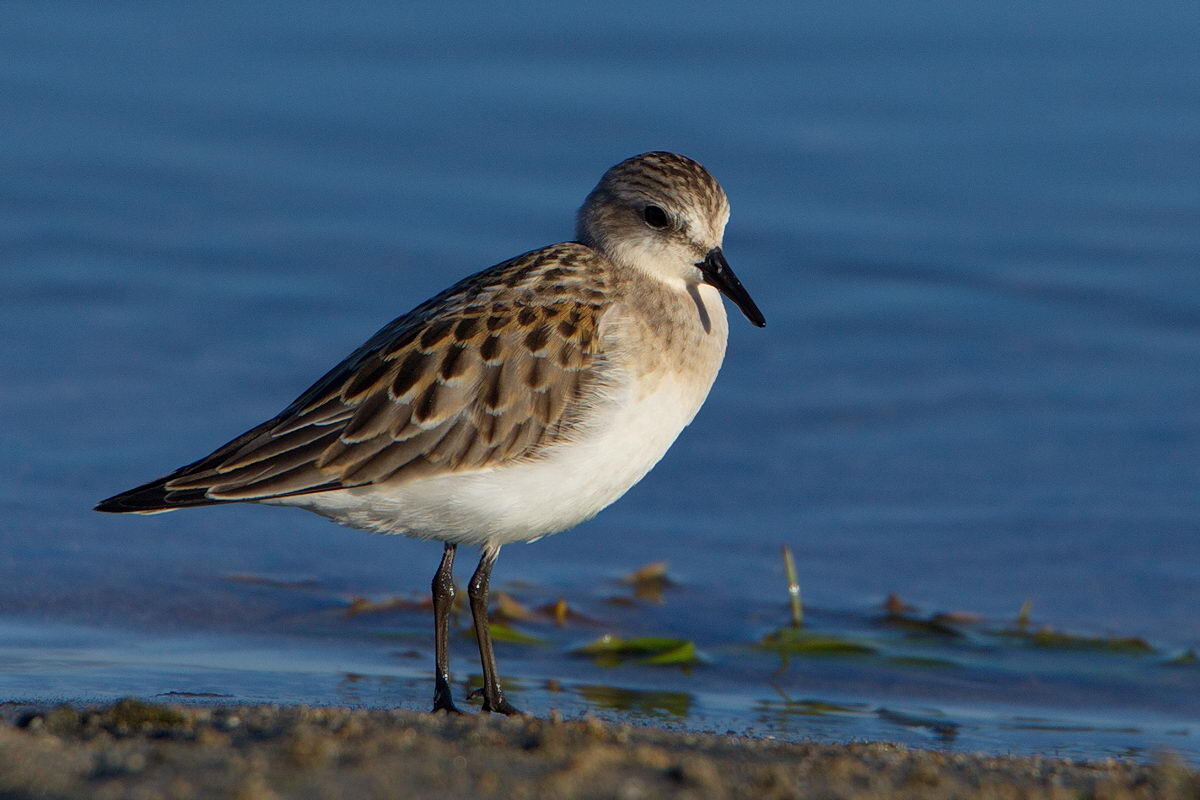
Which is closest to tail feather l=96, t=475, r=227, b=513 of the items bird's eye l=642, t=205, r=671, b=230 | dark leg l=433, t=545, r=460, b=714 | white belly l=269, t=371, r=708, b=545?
white belly l=269, t=371, r=708, b=545

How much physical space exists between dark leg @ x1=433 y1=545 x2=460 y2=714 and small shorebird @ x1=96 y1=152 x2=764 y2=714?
1cm

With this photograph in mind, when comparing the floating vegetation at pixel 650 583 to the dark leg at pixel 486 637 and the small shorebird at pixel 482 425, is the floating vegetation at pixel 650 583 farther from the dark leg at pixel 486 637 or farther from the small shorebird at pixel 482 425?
the small shorebird at pixel 482 425

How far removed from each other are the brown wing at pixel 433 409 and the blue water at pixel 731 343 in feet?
3.18

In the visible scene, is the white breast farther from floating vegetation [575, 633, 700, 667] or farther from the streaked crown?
floating vegetation [575, 633, 700, 667]

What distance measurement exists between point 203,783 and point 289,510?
544 centimetres

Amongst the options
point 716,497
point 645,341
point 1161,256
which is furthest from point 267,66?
point 645,341

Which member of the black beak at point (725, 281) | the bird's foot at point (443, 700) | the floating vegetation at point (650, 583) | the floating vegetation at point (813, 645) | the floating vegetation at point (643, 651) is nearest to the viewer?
the bird's foot at point (443, 700)

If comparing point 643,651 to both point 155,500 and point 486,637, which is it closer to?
point 486,637

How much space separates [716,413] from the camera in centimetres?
1096

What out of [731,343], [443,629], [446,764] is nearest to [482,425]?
[443,629]

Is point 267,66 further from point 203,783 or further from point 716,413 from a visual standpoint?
point 203,783

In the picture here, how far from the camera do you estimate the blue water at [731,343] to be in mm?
8203

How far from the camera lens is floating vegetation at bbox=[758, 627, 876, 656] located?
8.35 m

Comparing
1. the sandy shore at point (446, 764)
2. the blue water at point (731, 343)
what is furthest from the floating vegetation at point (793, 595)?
the sandy shore at point (446, 764)
